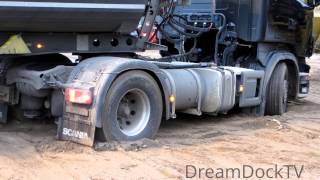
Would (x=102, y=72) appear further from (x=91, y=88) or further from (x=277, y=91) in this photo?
(x=277, y=91)

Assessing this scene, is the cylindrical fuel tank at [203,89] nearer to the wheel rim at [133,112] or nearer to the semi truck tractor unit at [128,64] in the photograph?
the semi truck tractor unit at [128,64]

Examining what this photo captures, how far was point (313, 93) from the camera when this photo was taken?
1387cm

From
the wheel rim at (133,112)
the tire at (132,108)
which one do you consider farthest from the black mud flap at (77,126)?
the wheel rim at (133,112)

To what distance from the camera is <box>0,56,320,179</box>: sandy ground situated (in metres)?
5.82

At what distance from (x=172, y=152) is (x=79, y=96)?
48.7 inches

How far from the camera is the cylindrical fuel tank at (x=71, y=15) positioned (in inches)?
253

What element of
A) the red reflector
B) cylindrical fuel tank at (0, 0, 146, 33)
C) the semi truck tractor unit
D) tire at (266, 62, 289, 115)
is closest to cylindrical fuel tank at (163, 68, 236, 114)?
the semi truck tractor unit

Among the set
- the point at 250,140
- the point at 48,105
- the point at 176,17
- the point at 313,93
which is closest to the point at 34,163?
the point at 48,105

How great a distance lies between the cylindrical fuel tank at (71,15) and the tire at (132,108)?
29.0 inches

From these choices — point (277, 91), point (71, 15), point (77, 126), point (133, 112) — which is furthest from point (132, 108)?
point (277, 91)

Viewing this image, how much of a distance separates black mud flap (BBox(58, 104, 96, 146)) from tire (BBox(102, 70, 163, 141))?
20cm

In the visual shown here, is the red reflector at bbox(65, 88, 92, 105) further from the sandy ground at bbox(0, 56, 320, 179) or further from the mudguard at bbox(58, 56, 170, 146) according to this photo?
the sandy ground at bbox(0, 56, 320, 179)

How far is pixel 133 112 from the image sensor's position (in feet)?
23.9

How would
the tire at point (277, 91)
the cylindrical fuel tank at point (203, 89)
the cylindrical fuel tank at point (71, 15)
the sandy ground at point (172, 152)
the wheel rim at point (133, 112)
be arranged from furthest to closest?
1. the tire at point (277, 91)
2. the cylindrical fuel tank at point (203, 89)
3. the wheel rim at point (133, 112)
4. the cylindrical fuel tank at point (71, 15)
5. the sandy ground at point (172, 152)
